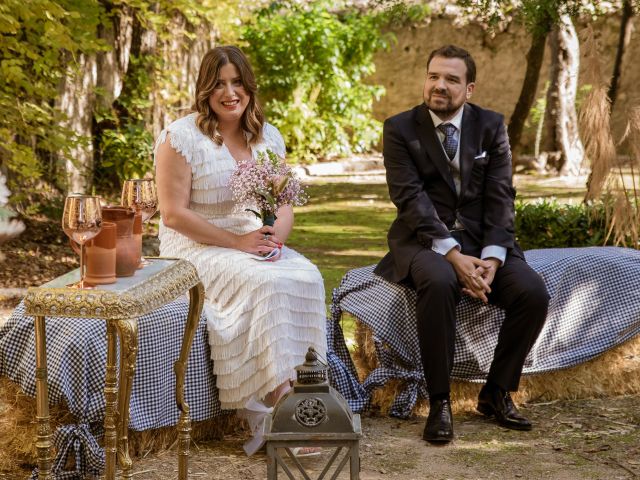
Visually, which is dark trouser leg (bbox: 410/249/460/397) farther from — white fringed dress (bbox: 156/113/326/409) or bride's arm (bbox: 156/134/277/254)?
bride's arm (bbox: 156/134/277/254)

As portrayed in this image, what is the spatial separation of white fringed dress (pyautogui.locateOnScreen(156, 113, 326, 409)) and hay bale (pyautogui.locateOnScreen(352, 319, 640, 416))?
0.70 m

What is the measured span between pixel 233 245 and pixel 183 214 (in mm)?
275

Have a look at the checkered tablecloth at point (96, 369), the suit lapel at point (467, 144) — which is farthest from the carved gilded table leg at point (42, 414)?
the suit lapel at point (467, 144)

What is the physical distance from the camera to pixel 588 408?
490 cm

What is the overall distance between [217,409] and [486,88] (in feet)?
45.5


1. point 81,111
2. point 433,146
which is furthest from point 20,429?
point 81,111

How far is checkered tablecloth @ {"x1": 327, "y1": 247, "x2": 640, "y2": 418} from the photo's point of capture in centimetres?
485

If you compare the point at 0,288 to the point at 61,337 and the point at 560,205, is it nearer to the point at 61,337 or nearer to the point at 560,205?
the point at 61,337

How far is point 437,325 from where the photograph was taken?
451 cm

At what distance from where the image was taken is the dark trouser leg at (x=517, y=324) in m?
4.63

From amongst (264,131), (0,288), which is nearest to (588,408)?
(264,131)

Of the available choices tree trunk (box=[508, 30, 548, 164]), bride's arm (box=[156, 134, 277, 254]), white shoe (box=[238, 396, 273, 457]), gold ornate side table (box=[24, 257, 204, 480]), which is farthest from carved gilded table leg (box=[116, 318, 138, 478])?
tree trunk (box=[508, 30, 548, 164])

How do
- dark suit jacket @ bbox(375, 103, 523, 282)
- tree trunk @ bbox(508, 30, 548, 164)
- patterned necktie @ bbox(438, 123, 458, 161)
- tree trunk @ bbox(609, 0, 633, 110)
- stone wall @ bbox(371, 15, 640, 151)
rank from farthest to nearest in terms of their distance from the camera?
1. stone wall @ bbox(371, 15, 640, 151)
2. tree trunk @ bbox(508, 30, 548, 164)
3. tree trunk @ bbox(609, 0, 633, 110)
4. patterned necktie @ bbox(438, 123, 458, 161)
5. dark suit jacket @ bbox(375, 103, 523, 282)

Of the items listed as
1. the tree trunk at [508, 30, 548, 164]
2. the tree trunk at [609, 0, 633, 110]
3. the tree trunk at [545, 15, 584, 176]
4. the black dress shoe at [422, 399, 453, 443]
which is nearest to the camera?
the black dress shoe at [422, 399, 453, 443]
